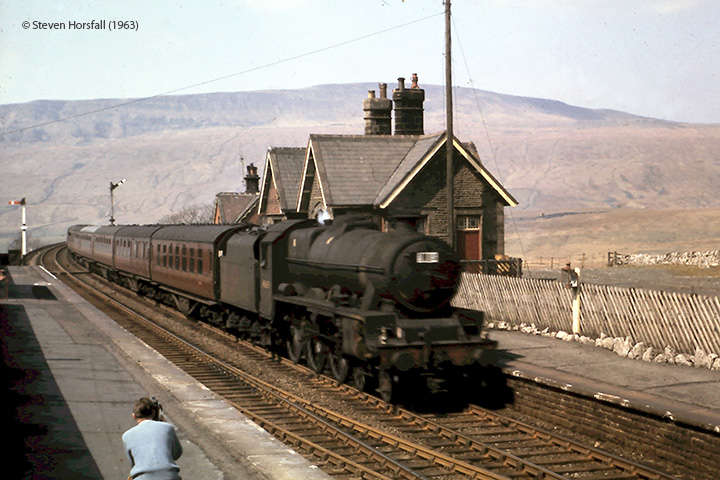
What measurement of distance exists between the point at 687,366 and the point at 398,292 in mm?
5955

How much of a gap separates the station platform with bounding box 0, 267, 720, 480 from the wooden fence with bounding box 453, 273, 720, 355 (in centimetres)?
63

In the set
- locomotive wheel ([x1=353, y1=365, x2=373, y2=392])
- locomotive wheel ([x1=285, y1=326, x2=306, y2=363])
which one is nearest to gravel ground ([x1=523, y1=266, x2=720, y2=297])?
locomotive wheel ([x1=285, y1=326, x2=306, y2=363])

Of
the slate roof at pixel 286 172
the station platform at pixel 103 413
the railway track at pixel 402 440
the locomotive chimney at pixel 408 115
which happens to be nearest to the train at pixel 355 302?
the railway track at pixel 402 440

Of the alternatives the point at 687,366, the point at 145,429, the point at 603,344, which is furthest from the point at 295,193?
the point at 145,429

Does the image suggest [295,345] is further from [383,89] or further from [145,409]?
[383,89]

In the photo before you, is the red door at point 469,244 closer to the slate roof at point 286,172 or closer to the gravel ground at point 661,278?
the gravel ground at point 661,278

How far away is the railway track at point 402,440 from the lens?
977 cm

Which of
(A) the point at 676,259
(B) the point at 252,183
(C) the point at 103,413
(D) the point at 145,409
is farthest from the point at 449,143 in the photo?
(B) the point at 252,183

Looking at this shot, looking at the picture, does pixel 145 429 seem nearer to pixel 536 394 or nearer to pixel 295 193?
pixel 536 394

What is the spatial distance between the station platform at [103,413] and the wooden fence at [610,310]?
8882mm

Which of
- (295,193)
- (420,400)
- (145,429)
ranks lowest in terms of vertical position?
(420,400)

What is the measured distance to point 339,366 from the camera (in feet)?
48.3

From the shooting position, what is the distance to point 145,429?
231 inches

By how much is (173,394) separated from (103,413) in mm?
1756
